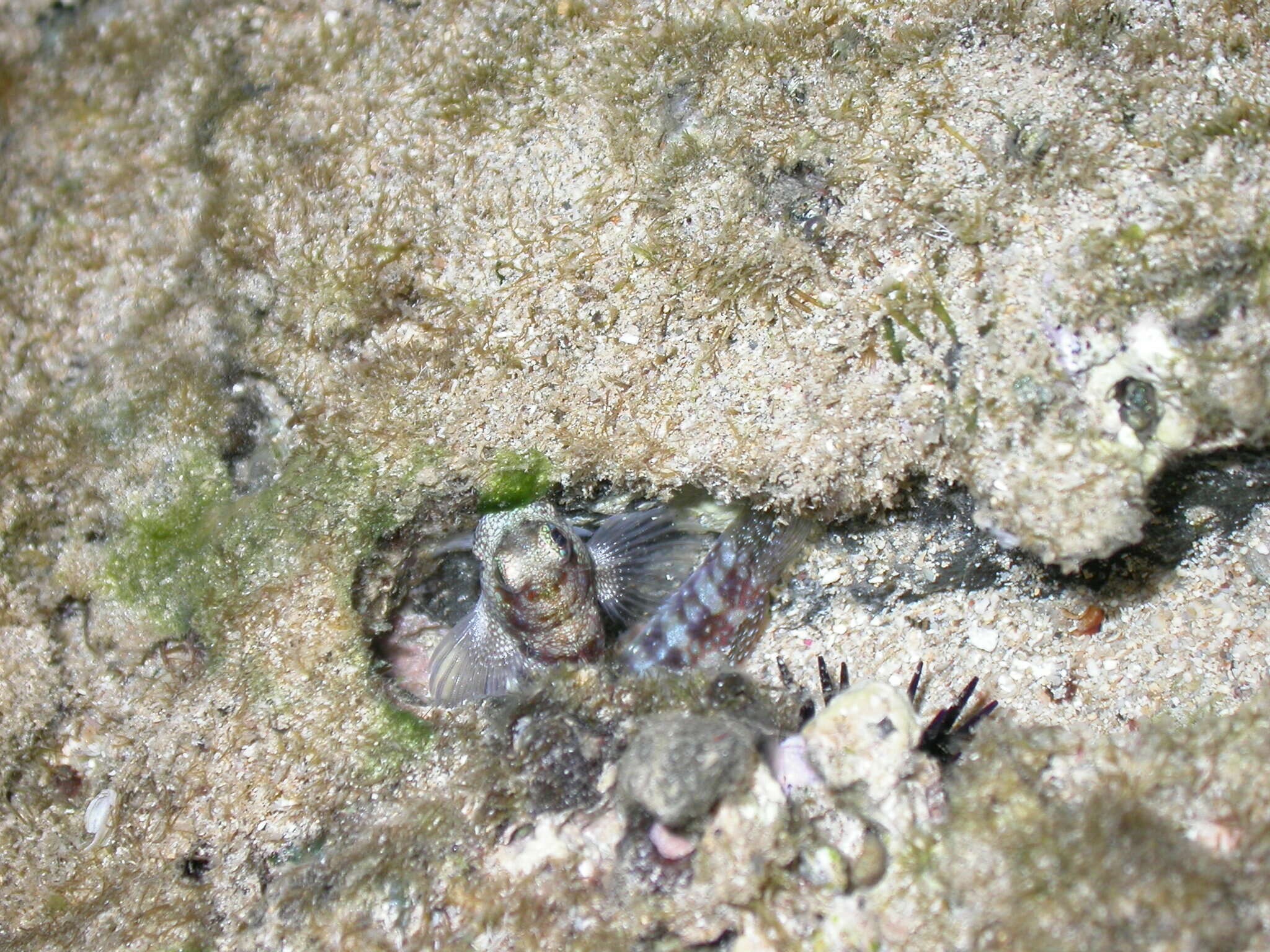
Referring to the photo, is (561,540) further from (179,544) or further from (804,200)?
(804,200)

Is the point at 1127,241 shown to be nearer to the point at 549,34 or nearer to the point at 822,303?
the point at 822,303

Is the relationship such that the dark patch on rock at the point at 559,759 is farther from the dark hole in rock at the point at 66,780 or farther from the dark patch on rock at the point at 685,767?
the dark hole in rock at the point at 66,780

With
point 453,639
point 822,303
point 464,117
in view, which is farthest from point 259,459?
point 822,303

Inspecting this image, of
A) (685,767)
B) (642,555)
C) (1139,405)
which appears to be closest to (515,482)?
(642,555)

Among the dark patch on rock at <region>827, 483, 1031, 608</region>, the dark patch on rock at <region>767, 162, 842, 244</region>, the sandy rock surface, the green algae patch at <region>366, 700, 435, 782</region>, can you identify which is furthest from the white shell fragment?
the dark patch on rock at <region>767, 162, 842, 244</region>

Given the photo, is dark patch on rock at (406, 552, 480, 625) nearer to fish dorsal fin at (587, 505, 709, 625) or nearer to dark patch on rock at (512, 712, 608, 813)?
fish dorsal fin at (587, 505, 709, 625)

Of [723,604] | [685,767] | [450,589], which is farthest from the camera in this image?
[450,589]

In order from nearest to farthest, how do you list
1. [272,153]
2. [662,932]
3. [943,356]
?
[662,932] → [943,356] → [272,153]
